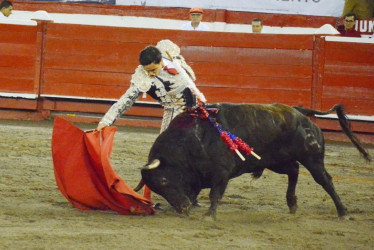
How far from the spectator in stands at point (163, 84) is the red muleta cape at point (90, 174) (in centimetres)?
11

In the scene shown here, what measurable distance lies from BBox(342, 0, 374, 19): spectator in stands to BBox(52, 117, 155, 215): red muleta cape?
552 centimetres

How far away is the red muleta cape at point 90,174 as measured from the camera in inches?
156

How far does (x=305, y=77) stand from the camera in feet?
27.1

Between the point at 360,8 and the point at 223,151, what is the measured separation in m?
5.64

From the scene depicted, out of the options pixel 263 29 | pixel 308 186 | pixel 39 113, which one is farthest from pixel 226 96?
pixel 308 186

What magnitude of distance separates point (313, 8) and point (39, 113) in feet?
11.1

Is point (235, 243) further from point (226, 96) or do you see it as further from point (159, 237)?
point (226, 96)

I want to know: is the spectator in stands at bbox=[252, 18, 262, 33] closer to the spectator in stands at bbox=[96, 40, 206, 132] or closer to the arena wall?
the arena wall

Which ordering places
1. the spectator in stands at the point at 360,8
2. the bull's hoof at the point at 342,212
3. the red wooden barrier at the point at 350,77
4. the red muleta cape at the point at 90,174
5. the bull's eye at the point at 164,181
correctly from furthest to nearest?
Result: the spectator in stands at the point at 360,8 < the red wooden barrier at the point at 350,77 < the bull's hoof at the point at 342,212 < the red muleta cape at the point at 90,174 < the bull's eye at the point at 164,181

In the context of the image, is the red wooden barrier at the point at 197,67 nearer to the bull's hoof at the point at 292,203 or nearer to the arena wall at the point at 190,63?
the arena wall at the point at 190,63

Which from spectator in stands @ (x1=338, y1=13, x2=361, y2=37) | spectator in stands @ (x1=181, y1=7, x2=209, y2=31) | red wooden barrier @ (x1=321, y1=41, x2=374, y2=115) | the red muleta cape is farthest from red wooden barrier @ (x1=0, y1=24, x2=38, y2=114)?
the red muleta cape

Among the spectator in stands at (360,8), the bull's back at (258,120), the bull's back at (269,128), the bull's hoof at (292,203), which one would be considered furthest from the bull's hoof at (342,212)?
the spectator in stands at (360,8)

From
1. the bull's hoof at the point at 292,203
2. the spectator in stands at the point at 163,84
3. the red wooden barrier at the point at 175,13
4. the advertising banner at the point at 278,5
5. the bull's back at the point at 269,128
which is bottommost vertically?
the bull's hoof at the point at 292,203

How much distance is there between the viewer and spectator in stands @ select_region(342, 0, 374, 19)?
8930mm
